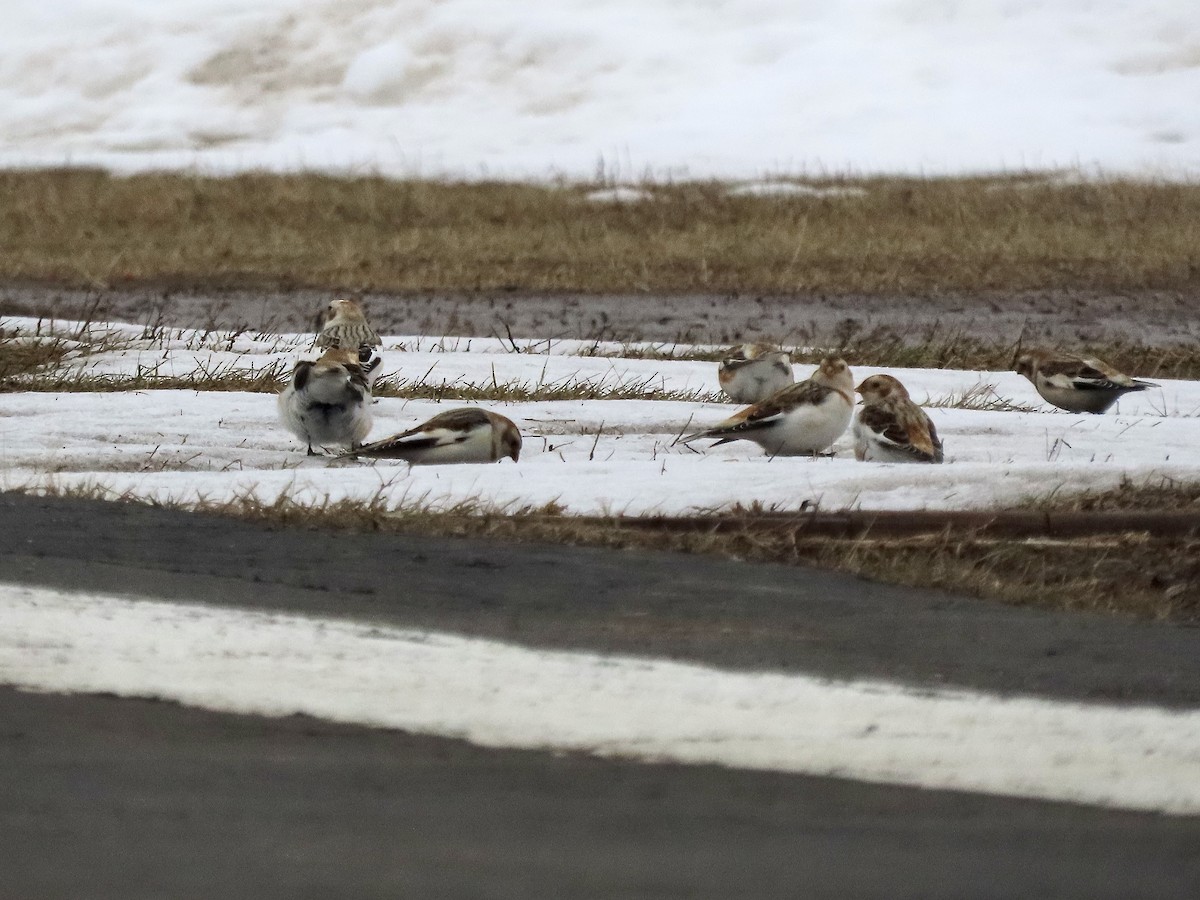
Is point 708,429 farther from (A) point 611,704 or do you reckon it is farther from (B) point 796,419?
(A) point 611,704

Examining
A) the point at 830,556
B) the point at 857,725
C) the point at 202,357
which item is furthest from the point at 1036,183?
the point at 857,725

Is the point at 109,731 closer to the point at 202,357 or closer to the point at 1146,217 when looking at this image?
the point at 202,357

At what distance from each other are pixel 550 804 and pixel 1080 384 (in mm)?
6258

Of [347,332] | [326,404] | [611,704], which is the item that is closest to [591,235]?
[347,332]

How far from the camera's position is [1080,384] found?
30.1ft

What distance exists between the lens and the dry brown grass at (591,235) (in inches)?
674

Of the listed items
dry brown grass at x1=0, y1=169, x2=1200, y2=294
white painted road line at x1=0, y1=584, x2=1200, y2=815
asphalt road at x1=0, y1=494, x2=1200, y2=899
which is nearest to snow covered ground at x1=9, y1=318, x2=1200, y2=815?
white painted road line at x1=0, y1=584, x2=1200, y2=815

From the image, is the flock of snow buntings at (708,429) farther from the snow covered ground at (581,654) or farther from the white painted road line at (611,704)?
the white painted road line at (611,704)

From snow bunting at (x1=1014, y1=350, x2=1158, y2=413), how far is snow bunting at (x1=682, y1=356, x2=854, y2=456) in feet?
5.95

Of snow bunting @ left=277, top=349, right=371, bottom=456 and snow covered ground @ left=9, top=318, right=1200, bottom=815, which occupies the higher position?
snow bunting @ left=277, top=349, right=371, bottom=456

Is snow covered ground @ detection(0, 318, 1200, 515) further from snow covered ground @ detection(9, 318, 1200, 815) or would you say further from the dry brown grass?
the dry brown grass

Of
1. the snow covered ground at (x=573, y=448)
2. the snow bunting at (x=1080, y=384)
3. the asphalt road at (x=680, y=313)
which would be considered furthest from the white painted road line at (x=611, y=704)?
the asphalt road at (x=680, y=313)

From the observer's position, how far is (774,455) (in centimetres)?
795

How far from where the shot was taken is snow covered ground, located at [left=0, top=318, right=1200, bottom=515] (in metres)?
6.47
